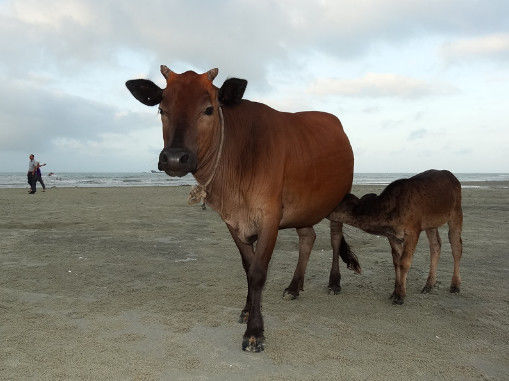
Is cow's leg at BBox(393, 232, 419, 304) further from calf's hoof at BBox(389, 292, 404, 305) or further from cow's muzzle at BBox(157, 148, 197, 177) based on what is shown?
cow's muzzle at BBox(157, 148, 197, 177)

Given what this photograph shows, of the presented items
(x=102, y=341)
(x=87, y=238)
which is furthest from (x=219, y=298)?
(x=87, y=238)

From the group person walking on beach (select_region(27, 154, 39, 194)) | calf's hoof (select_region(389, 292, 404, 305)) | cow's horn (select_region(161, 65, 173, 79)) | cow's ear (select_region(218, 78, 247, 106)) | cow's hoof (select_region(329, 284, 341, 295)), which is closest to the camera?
cow's ear (select_region(218, 78, 247, 106))

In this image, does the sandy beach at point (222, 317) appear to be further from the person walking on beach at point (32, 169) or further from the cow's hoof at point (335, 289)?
the person walking on beach at point (32, 169)

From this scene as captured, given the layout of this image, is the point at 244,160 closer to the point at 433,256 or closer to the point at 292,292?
the point at 292,292

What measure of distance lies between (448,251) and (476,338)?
4475mm

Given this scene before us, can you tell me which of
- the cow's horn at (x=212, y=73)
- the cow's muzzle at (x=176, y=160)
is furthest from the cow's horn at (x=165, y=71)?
the cow's muzzle at (x=176, y=160)

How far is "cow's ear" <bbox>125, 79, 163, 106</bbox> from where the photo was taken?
149 inches

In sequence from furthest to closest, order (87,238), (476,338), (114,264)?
(87,238) < (114,264) < (476,338)

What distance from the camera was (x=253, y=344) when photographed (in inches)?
136

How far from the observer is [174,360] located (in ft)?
10.6

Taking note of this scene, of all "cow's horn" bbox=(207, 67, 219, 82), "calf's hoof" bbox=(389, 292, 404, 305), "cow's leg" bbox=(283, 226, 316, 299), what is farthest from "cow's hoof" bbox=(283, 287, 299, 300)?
"cow's horn" bbox=(207, 67, 219, 82)

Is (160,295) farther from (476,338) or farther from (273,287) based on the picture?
(476,338)

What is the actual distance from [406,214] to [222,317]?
2504mm

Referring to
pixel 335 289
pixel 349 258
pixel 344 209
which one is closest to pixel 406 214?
pixel 344 209
